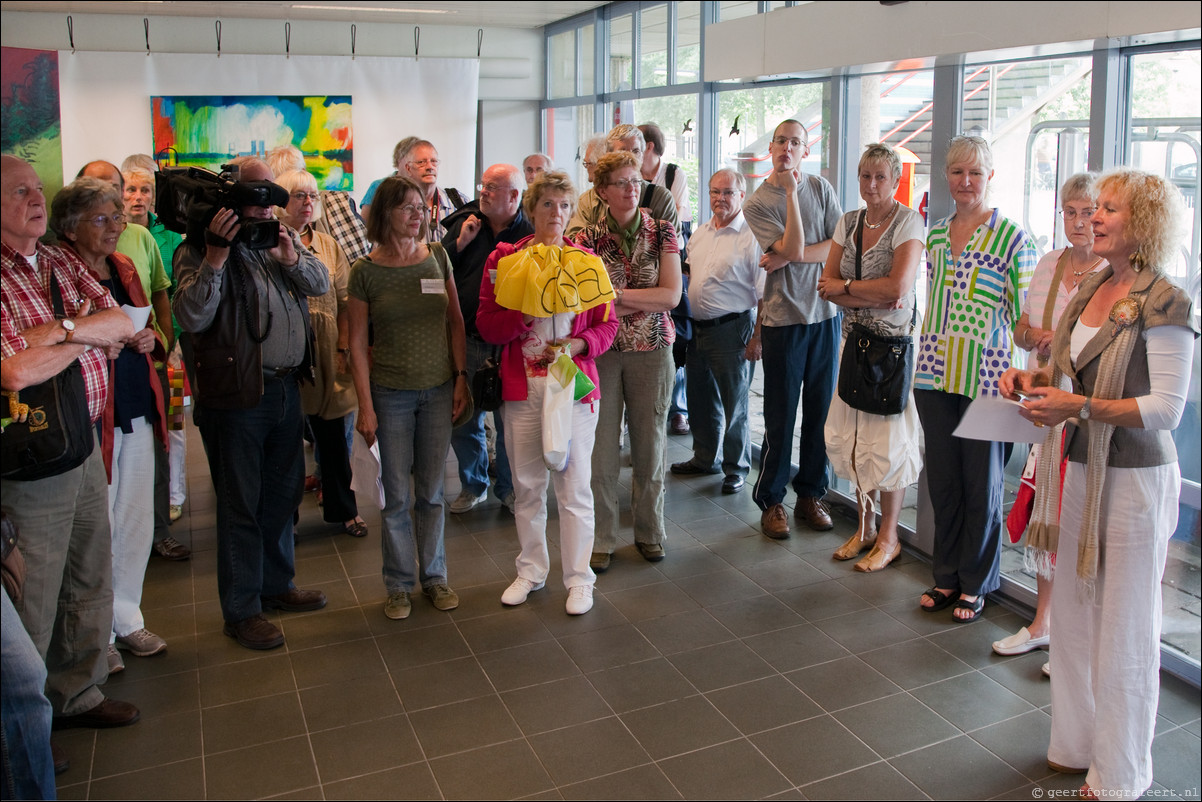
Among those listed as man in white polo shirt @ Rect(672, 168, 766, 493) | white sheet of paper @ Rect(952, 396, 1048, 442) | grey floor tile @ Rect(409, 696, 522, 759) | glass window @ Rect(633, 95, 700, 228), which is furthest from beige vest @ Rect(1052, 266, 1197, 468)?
glass window @ Rect(633, 95, 700, 228)

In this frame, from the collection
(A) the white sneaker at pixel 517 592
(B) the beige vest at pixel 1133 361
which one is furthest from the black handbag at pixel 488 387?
(B) the beige vest at pixel 1133 361

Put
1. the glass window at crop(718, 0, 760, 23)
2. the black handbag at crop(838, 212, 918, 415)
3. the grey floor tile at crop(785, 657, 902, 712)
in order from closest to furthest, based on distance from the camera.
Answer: the grey floor tile at crop(785, 657, 902, 712) → the black handbag at crop(838, 212, 918, 415) → the glass window at crop(718, 0, 760, 23)

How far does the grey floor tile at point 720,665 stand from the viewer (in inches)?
137

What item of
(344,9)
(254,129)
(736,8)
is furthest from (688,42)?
(254,129)

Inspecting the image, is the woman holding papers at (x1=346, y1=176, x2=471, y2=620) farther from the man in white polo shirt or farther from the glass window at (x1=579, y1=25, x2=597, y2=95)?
the glass window at (x1=579, y1=25, x2=597, y2=95)

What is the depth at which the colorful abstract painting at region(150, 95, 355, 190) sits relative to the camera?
8.70 m

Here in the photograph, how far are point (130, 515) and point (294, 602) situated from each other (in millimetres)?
761

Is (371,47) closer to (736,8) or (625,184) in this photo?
(736,8)

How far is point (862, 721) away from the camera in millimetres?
3215

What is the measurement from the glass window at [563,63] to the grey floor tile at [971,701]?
24.6 ft

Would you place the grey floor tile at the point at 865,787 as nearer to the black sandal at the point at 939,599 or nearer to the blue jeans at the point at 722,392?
the black sandal at the point at 939,599

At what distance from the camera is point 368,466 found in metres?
4.00

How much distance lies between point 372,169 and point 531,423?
20.1ft

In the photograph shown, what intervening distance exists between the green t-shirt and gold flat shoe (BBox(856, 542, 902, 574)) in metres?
1.99
